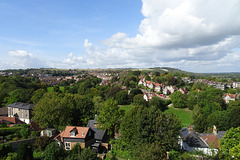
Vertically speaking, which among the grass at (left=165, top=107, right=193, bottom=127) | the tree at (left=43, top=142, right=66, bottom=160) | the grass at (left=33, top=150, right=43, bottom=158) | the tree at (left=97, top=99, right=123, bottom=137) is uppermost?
the tree at (left=97, top=99, right=123, bottom=137)

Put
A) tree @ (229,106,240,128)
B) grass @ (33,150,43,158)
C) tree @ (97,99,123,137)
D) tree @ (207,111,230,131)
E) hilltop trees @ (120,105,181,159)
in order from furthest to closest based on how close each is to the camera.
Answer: tree @ (207,111,230,131), tree @ (229,106,240,128), tree @ (97,99,123,137), grass @ (33,150,43,158), hilltop trees @ (120,105,181,159)

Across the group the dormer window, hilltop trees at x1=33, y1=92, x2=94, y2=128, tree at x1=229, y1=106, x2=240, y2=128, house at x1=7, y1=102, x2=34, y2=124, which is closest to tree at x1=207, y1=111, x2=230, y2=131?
tree at x1=229, y1=106, x2=240, y2=128

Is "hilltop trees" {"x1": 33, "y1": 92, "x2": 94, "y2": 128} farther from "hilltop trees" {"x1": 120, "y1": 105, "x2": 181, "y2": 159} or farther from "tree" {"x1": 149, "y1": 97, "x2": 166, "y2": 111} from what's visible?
"tree" {"x1": 149, "y1": 97, "x2": 166, "y2": 111}

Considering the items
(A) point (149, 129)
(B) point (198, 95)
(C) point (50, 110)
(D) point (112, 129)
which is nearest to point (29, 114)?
(C) point (50, 110)

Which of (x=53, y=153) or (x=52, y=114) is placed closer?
(x=53, y=153)

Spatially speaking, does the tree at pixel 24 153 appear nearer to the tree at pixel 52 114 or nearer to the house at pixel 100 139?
the tree at pixel 52 114

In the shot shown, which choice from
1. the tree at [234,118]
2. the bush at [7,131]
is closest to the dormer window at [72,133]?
the bush at [7,131]

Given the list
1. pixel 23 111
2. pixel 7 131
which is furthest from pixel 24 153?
pixel 23 111

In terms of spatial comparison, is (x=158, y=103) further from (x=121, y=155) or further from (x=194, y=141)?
(x=121, y=155)

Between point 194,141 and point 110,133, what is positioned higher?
point 110,133
